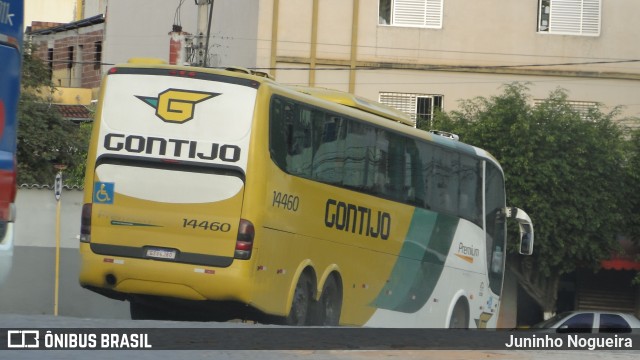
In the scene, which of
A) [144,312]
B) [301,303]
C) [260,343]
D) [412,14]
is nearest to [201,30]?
[412,14]

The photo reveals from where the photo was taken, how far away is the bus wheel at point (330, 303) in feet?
56.3

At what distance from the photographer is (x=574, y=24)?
35844 millimetres

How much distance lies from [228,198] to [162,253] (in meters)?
1.16

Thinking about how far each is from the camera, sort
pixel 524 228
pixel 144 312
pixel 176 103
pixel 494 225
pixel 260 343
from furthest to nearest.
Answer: pixel 524 228
pixel 494 225
pixel 144 312
pixel 176 103
pixel 260 343

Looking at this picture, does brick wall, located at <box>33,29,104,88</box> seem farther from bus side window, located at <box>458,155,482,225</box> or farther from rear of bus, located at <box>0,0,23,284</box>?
rear of bus, located at <box>0,0,23,284</box>

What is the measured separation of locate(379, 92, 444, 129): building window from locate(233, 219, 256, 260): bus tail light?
1957cm

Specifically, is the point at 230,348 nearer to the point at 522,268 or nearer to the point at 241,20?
the point at 522,268

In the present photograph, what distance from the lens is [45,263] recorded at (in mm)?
23812

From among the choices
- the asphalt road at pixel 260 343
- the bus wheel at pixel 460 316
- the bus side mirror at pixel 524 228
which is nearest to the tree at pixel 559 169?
the bus side mirror at pixel 524 228

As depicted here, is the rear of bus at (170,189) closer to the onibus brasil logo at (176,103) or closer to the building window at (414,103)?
the onibus brasil logo at (176,103)

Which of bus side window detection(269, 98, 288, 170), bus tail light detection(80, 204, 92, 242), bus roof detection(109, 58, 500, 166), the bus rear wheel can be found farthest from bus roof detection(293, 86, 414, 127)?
the bus rear wheel

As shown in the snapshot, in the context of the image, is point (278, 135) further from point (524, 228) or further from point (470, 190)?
point (524, 228)

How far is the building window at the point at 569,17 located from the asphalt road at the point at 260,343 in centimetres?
2307

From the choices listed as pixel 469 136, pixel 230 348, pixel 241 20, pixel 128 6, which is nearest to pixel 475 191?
pixel 469 136
